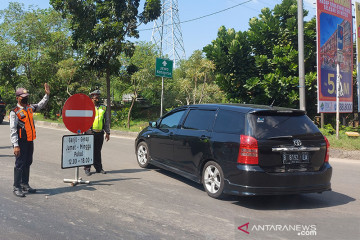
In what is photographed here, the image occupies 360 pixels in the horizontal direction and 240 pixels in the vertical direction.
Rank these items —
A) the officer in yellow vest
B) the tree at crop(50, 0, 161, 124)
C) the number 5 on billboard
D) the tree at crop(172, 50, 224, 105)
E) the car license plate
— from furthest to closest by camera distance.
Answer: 1. the tree at crop(172, 50, 224, 105)
2. the tree at crop(50, 0, 161, 124)
3. the number 5 on billboard
4. the officer in yellow vest
5. the car license plate

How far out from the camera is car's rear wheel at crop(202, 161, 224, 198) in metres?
5.16

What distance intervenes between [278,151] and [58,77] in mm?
24023

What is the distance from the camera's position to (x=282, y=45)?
54.1ft

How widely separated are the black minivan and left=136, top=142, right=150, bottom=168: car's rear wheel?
5.88ft

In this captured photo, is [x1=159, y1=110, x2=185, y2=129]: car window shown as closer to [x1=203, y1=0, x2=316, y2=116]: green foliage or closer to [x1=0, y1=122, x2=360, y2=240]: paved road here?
[x1=0, y1=122, x2=360, y2=240]: paved road

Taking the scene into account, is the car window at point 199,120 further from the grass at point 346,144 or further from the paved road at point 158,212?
the grass at point 346,144

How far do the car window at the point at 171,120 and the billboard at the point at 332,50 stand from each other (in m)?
8.43

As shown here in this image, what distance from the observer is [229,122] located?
5.34 meters

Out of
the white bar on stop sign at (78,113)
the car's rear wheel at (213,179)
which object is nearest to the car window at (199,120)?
the car's rear wheel at (213,179)

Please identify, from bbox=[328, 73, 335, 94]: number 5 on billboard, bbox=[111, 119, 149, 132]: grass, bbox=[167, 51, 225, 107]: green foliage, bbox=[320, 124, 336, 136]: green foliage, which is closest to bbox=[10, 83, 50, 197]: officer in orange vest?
bbox=[320, 124, 336, 136]: green foliage

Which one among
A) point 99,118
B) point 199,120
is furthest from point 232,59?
point 199,120

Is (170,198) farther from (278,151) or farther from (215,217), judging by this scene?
(278,151)

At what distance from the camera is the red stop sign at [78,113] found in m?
5.87

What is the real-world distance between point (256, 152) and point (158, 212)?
64.0 inches
